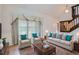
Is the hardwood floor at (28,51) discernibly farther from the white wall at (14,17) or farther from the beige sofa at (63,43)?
the white wall at (14,17)

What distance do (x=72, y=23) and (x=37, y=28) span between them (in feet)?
2.74

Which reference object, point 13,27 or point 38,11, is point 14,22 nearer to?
point 13,27

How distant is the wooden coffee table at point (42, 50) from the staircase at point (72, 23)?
0.50 metres

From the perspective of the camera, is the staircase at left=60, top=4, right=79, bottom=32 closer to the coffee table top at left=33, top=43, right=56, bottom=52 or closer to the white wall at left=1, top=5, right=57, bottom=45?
the white wall at left=1, top=5, right=57, bottom=45

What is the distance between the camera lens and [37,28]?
2424mm

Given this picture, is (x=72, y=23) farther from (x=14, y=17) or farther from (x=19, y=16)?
(x=14, y=17)

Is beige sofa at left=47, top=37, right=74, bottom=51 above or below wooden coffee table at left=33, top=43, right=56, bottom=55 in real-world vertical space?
above

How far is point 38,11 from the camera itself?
7.89ft

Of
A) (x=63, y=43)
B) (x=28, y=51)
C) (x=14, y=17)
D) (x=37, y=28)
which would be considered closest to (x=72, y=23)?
(x=63, y=43)

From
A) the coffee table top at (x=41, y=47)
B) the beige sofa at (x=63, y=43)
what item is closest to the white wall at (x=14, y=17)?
the beige sofa at (x=63, y=43)

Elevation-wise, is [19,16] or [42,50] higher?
[19,16]

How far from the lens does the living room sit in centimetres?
230

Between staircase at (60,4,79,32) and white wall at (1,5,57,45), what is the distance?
8.4 inches

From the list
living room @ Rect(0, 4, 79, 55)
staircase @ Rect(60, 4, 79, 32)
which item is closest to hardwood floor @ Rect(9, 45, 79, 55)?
living room @ Rect(0, 4, 79, 55)
